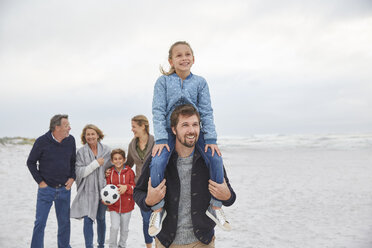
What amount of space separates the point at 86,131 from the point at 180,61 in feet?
9.90

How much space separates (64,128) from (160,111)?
2.97 metres

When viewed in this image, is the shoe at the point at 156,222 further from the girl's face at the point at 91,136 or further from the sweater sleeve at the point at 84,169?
the girl's face at the point at 91,136

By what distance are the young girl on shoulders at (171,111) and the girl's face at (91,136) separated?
2.66m

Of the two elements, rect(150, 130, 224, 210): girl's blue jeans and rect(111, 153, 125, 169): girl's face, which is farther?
rect(111, 153, 125, 169): girl's face

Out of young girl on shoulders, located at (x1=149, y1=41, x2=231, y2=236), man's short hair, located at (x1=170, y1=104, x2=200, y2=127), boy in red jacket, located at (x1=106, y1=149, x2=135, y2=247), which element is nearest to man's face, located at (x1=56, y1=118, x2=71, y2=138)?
boy in red jacket, located at (x1=106, y1=149, x2=135, y2=247)

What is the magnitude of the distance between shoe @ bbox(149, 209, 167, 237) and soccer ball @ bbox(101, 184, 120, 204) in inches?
104

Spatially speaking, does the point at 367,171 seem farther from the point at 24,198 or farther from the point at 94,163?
the point at 24,198

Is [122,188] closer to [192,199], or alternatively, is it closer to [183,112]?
[192,199]

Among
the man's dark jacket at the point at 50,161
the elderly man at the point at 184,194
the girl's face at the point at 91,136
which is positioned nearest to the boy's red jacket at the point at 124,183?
the girl's face at the point at 91,136

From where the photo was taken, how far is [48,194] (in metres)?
4.94

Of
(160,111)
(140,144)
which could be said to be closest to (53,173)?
(140,144)

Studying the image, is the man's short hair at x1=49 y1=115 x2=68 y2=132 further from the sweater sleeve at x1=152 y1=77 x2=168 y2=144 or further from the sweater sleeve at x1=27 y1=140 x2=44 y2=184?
the sweater sleeve at x1=152 y1=77 x2=168 y2=144

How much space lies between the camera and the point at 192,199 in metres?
2.56

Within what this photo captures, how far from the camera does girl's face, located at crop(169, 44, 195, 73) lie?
3.08 meters
